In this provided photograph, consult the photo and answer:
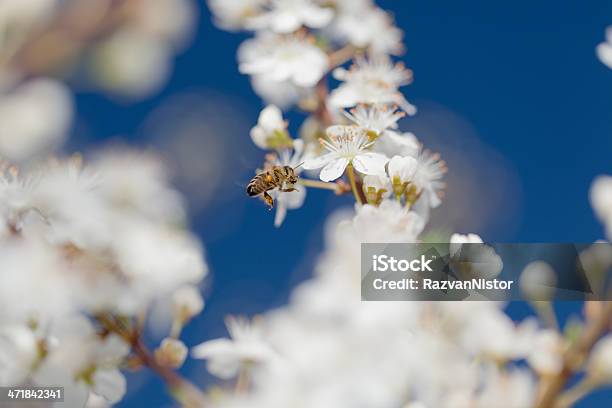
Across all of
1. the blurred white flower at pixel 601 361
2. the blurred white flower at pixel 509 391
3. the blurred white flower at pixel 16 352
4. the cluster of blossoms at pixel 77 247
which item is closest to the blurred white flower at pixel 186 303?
the cluster of blossoms at pixel 77 247

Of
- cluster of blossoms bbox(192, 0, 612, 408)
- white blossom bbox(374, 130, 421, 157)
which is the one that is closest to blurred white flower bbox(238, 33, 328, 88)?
cluster of blossoms bbox(192, 0, 612, 408)

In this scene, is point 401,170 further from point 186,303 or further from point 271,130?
point 186,303

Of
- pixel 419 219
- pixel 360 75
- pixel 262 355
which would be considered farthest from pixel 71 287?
pixel 360 75

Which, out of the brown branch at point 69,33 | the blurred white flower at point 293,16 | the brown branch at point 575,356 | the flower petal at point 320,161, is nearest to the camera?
the brown branch at point 69,33

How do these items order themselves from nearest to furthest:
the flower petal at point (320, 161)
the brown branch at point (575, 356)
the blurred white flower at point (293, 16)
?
the brown branch at point (575, 356), the flower petal at point (320, 161), the blurred white flower at point (293, 16)

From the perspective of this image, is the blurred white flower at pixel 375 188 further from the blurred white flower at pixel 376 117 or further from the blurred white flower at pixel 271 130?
the blurred white flower at pixel 271 130

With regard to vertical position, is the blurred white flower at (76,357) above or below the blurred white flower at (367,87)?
below
